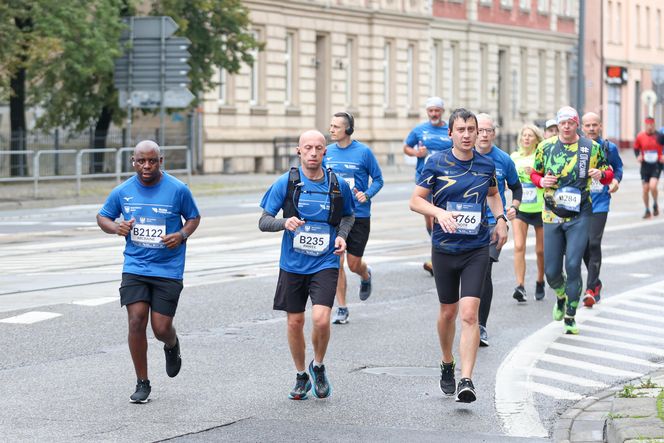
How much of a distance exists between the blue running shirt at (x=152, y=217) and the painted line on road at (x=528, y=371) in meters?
2.17

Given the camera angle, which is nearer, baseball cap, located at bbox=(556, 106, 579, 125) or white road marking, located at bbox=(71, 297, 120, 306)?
baseball cap, located at bbox=(556, 106, 579, 125)

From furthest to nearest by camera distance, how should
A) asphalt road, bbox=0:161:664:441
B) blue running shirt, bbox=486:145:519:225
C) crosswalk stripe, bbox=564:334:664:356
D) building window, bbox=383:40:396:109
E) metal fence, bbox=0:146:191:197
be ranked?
1. building window, bbox=383:40:396:109
2. metal fence, bbox=0:146:191:197
3. crosswalk stripe, bbox=564:334:664:356
4. blue running shirt, bbox=486:145:519:225
5. asphalt road, bbox=0:161:664:441

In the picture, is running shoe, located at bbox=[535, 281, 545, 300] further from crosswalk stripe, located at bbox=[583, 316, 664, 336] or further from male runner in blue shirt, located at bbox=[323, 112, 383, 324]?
male runner in blue shirt, located at bbox=[323, 112, 383, 324]

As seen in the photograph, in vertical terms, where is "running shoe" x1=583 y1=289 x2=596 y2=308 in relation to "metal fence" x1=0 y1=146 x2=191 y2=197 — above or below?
below

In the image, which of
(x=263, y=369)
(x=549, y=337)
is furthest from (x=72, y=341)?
(x=549, y=337)

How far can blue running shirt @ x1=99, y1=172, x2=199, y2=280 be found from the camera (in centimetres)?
979

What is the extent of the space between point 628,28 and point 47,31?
53.7 meters

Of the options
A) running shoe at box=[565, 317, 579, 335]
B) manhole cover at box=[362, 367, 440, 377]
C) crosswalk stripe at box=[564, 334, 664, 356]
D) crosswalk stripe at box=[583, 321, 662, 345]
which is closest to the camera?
manhole cover at box=[362, 367, 440, 377]

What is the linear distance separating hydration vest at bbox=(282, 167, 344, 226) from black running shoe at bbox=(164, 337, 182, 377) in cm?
111

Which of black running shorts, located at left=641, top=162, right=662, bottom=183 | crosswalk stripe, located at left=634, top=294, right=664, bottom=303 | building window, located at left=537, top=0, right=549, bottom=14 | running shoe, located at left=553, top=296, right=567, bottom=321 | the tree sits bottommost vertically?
crosswalk stripe, located at left=634, top=294, right=664, bottom=303

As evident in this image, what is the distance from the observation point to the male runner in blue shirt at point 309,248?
32.3 feet

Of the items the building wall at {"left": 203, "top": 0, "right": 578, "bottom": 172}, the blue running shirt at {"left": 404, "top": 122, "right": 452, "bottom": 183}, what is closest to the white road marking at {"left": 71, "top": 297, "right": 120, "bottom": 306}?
the blue running shirt at {"left": 404, "top": 122, "right": 452, "bottom": 183}

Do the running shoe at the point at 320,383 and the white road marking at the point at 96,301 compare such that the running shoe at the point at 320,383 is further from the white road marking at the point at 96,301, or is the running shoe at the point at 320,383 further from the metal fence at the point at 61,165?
the metal fence at the point at 61,165

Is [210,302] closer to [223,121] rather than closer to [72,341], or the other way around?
[72,341]
